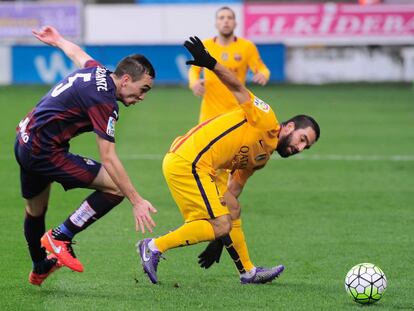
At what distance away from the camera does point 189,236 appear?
7.89 meters

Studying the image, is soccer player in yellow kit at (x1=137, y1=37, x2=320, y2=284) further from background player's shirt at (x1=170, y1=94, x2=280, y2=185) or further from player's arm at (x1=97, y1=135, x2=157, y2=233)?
player's arm at (x1=97, y1=135, x2=157, y2=233)

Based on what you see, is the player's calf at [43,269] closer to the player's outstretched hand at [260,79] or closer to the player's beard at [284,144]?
the player's beard at [284,144]

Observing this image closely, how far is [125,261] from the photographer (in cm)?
891

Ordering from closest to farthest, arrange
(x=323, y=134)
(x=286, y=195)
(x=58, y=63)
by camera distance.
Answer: (x=286, y=195)
(x=323, y=134)
(x=58, y=63)

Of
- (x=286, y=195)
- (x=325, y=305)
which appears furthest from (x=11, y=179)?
(x=325, y=305)

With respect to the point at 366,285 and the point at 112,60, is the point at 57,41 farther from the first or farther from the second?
the point at 112,60

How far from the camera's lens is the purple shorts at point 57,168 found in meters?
7.49

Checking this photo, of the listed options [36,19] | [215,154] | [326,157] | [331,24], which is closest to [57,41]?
[215,154]

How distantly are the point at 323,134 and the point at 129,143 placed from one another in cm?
402

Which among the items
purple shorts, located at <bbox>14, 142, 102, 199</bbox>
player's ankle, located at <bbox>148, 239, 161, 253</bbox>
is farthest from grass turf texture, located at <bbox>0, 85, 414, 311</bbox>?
purple shorts, located at <bbox>14, 142, 102, 199</bbox>

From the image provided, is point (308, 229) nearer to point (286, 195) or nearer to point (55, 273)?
point (286, 195)

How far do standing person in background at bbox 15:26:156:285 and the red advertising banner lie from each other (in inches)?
964

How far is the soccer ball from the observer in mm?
7355

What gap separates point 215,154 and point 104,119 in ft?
3.80
